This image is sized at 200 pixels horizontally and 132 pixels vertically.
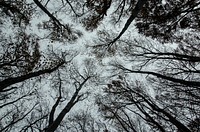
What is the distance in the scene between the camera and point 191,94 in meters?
5.00

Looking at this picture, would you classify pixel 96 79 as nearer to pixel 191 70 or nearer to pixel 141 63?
pixel 141 63

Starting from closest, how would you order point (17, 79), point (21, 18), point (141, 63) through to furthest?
point (17, 79)
point (21, 18)
point (141, 63)

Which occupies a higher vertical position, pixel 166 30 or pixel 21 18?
pixel 166 30

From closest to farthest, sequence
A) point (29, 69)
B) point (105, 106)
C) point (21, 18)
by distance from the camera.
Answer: point (21, 18), point (29, 69), point (105, 106)

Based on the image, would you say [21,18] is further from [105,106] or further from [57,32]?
[105,106]

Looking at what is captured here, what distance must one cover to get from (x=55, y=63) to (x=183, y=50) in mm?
6648

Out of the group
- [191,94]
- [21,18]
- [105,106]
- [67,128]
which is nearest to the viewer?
[191,94]

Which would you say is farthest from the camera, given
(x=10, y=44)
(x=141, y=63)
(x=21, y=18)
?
(x=10, y=44)

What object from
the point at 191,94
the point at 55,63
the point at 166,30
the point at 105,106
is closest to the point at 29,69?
the point at 55,63

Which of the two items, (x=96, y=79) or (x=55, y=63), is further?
(x=96, y=79)

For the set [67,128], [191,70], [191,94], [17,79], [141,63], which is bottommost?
[67,128]

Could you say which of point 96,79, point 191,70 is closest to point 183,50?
point 191,70

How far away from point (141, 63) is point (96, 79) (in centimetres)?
534

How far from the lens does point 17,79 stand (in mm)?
5633
